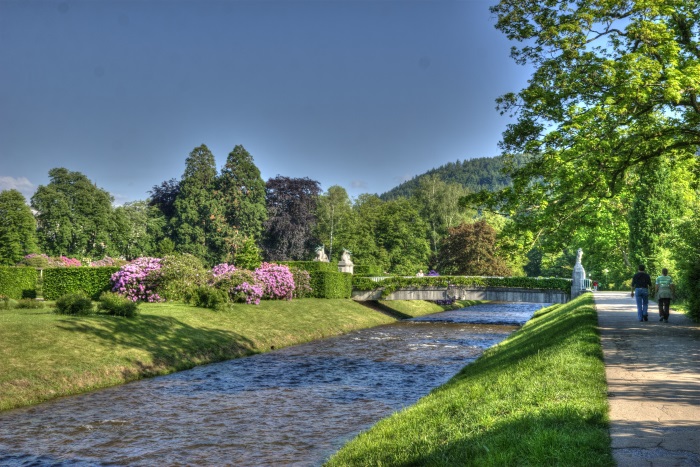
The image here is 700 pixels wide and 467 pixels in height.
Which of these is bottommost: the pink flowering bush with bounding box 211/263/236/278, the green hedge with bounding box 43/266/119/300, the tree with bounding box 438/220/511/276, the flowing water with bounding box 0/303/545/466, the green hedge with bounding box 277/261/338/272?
the flowing water with bounding box 0/303/545/466

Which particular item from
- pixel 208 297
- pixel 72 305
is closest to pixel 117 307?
pixel 72 305

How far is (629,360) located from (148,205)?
282ft

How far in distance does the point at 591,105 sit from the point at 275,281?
A: 76.7ft

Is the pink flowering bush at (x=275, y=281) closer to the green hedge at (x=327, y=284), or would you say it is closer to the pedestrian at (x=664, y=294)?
the green hedge at (x=327, y=284)

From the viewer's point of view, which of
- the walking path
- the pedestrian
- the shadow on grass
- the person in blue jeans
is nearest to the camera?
the walking path

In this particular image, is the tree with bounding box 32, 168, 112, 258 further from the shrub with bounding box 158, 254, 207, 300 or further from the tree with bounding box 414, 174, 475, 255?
the tree with bounding box 414, 174, 475, 255

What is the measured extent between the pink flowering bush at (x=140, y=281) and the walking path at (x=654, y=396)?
21.4 metres

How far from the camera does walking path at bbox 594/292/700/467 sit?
6197mm

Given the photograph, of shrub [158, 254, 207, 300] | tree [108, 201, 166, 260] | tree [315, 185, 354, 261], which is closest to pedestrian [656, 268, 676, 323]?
shrub [158, 254, 207, 300]

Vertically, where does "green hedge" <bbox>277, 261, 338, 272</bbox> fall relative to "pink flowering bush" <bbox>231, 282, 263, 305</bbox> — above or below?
above

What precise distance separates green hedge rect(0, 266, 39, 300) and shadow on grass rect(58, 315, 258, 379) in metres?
13.2

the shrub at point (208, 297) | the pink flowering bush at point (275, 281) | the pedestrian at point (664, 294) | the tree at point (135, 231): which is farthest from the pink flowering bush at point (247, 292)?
the tree at point (135, 231)

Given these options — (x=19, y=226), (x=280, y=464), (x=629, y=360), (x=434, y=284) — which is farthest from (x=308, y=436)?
(x=19, y=226)

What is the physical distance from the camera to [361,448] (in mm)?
8664
